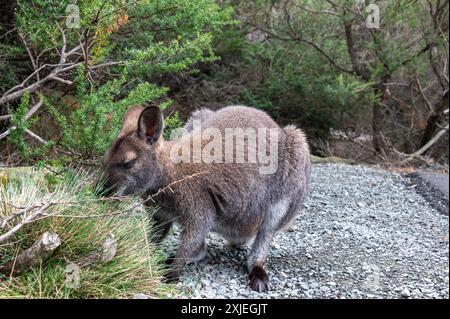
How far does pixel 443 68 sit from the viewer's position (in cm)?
1130

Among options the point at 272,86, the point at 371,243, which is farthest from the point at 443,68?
the point at 371,243

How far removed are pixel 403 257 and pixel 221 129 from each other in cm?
206

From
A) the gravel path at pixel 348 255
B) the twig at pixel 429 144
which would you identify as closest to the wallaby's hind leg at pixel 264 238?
the gravel path at pixel 348 255

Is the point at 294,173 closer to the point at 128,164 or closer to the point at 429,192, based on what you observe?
the point at 128,164

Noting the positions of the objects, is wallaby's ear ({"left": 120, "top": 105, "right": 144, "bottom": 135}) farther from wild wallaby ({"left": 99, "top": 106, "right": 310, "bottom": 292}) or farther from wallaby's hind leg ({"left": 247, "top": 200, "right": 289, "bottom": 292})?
wallaby's hind leg ({"left": 247, "top": 200, "right": 289, "bottom": 292})

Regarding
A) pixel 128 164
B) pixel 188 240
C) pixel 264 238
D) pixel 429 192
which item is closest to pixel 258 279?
pixel 264 238

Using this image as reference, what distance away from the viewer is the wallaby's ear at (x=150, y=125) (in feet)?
14.2

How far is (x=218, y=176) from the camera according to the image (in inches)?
190

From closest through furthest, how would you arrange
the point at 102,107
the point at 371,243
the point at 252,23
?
the point at 102,107, the point at 371,243, the point at 252,23

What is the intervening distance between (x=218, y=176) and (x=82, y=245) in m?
1.28

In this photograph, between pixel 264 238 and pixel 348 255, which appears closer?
pixel 264 238

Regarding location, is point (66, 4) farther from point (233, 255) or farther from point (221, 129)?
point (233, 255)

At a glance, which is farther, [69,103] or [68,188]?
[69,103]

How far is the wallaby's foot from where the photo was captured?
4.67 m
